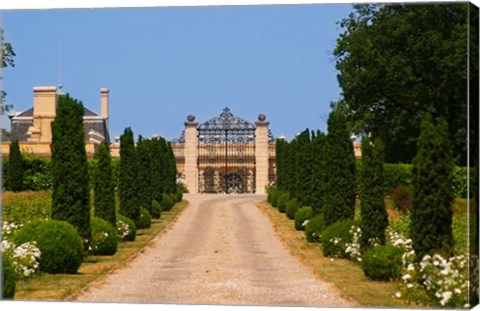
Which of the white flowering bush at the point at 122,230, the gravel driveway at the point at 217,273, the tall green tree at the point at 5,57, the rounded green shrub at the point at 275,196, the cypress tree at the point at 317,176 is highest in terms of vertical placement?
the tall green tree at the point at 5,57

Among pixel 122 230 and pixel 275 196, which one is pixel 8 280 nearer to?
pixel 122 230

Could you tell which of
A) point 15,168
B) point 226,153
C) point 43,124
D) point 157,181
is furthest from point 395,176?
point 157,181

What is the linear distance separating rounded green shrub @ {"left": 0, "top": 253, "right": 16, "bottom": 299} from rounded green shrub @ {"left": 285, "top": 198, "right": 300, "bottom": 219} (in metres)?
14.6

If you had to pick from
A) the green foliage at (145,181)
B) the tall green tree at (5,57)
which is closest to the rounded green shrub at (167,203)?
the green foliage at (145,181)

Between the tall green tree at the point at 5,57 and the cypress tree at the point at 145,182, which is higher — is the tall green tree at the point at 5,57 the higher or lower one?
the higher one

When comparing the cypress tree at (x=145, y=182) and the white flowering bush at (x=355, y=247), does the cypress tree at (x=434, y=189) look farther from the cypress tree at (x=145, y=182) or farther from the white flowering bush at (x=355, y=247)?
the cypress tree at (x=145, y=182)

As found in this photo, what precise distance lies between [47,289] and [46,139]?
450 centimetres

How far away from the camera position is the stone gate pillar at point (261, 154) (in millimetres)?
16375

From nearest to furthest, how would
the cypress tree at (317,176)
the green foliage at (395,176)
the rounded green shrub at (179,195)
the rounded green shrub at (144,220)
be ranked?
the green foliage at (395,176), the cypress tree at (317,176), the rounded green shrub at (144,220), the rounded green shrub at (179,195)

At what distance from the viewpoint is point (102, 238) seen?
65.7 feet

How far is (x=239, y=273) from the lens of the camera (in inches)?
643

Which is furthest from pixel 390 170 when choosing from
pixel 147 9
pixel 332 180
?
pixel 147 9

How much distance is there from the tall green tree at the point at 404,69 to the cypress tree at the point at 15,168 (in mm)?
5444

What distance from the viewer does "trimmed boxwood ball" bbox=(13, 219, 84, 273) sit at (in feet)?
54.2
